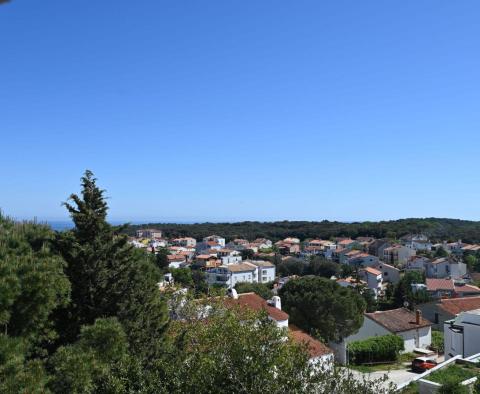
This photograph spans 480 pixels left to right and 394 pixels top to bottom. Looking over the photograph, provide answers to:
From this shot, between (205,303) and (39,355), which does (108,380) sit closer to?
(39,355)

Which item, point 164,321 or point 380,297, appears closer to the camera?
point 164,321

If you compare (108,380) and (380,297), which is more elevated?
(108,380)

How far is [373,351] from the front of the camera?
1297 inches

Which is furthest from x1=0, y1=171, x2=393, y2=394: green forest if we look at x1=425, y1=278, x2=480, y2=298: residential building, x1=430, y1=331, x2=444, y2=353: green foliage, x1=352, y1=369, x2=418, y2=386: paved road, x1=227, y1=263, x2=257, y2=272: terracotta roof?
x1=227, y1=263, x2=257, y2=272: terracotta roof

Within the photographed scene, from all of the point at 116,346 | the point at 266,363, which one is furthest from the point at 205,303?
the point at 266,363

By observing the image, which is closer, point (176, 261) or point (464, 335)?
point (464, 335)

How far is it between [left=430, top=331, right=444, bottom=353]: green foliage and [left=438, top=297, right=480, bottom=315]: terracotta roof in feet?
10.8

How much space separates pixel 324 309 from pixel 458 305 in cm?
2286

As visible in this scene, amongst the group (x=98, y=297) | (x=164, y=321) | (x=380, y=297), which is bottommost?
(x=380, y=297)

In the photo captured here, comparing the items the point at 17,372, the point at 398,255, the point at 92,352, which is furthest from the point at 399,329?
the point at 398,255

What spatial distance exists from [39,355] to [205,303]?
8689 millimetres

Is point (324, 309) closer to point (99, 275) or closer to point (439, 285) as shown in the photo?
point (99, 275)

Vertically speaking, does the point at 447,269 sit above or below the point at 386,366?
above

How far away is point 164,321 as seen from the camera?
15883 mm
